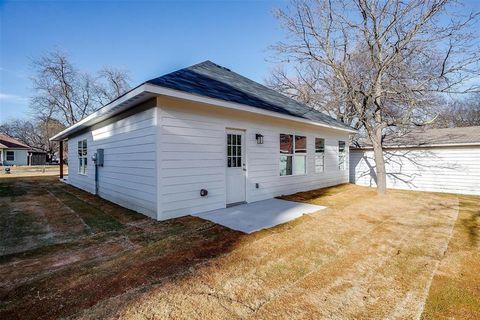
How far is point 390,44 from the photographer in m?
8.28

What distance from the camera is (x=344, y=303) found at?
230 cm

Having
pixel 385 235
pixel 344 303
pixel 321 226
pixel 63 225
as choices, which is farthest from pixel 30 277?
pixel 385 235

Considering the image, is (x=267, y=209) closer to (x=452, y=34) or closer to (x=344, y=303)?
(x=344, y=303)

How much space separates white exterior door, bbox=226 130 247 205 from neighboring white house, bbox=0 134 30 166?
37325mm

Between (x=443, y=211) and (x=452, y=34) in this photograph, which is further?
(x=452, y=34)

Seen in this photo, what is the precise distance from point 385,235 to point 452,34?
24.4 ft

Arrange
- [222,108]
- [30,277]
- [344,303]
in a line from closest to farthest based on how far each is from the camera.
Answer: [344,303] < [30,277] < [222,108]

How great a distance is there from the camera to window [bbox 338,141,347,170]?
37.3ft

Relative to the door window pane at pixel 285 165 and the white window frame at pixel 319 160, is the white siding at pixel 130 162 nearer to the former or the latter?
the door window pane at pixel 285 165

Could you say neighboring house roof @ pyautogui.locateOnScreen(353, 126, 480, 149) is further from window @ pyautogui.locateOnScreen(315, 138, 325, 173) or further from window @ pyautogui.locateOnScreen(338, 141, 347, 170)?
window @ pyautogui.locateOnScreen(315, 138, 325, 173)

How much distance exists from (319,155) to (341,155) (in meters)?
2.20

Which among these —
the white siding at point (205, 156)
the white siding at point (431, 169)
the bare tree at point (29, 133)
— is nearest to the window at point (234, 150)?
the white siding at point (205, 156)

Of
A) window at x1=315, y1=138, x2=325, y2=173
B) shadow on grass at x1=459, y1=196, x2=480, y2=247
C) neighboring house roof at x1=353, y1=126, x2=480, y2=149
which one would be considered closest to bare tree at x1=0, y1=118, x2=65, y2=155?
window at x1=315, y1=138, x2=325, y2=173

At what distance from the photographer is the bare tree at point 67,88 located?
993 inches
